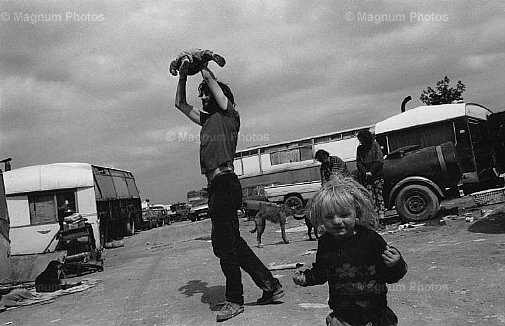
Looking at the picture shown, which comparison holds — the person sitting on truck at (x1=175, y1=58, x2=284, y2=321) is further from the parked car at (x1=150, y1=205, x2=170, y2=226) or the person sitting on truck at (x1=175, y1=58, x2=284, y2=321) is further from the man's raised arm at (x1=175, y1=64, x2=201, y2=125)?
the parked car at (x1=150, y1=205, x2=170, y2=226)

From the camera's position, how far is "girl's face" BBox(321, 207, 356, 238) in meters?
2.76

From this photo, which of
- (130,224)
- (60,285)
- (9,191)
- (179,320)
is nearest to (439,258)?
(179,320)

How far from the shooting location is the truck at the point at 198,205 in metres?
33.9

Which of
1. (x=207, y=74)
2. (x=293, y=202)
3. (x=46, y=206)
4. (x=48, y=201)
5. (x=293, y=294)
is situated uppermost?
(x=207, y=74)

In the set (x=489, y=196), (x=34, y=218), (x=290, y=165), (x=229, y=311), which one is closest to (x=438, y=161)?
(x=489, y=196)

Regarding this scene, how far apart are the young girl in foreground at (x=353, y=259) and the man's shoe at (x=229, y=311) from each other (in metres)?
1.56

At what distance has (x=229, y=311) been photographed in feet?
14.0

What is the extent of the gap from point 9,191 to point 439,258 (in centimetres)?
1313

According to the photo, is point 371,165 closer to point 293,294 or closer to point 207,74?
point 293,294

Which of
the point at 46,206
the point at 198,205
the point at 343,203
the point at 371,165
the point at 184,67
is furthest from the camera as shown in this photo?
the point at 198,205

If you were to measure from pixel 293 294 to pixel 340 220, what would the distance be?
253cm

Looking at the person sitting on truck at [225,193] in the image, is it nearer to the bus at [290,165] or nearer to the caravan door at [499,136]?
the caravan door at [499,136]

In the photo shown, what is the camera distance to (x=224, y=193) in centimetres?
455

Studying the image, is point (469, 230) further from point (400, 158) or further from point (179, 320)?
point (179, 320)
